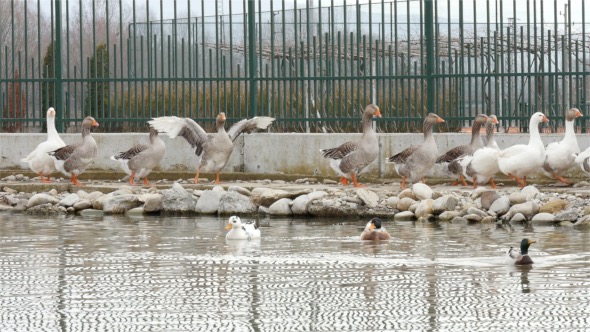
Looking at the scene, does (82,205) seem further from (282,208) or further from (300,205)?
(300,205)

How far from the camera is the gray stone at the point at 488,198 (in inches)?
797

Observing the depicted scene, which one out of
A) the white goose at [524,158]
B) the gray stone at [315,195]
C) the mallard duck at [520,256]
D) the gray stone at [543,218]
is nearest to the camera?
the mallard duck at [520,256]

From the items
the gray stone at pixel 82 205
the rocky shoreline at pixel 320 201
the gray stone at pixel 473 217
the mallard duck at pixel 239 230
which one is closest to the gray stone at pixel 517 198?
the rocky shoreline at pixel 320 201

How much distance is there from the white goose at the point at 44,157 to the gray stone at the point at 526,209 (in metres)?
8.85

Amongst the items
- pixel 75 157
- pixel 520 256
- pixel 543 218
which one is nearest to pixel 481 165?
pixel 543 218

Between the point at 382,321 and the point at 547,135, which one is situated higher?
the point at 547,135

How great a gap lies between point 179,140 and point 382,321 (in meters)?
15.5

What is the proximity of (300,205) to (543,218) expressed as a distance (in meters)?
3.86

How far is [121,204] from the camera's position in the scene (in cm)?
2225

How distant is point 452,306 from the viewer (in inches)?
452

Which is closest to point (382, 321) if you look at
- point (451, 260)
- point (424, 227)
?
point (451, 260)

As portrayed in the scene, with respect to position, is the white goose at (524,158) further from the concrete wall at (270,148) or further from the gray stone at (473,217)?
the concrete wall at (270,148)

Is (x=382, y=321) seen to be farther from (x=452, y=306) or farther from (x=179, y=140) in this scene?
(x=179, y=140)

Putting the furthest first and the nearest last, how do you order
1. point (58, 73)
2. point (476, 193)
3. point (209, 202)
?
point (58, 73), point (209, 202), point (476, 193)
